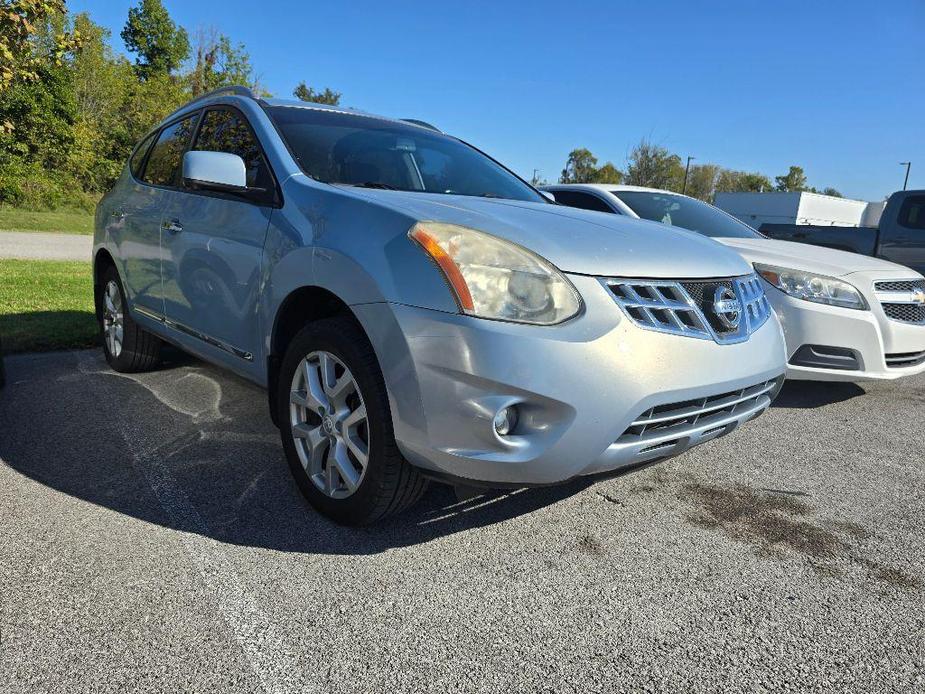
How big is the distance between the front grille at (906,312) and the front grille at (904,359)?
0.24m

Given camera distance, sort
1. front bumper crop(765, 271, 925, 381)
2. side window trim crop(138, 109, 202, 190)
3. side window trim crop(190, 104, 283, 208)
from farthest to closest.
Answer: front bumper crop(765, 271, 925, 381), side window trim crop(138, 109, 202, 190), side window trim crop(190, 104, 283, 208)

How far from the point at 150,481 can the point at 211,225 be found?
1.22 metres

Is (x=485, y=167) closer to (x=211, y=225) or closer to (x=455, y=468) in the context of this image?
(x=211, y=225)

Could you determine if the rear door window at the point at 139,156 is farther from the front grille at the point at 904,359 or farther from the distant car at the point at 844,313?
the front grille at the point at 904,359

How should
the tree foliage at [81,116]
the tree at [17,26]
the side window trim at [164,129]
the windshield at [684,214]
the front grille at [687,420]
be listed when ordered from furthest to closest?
the tree foliage at [81,116], the windshield at [684,214], the tree at [17,26], the side window trim at [164,129], the front grille at [687,420]

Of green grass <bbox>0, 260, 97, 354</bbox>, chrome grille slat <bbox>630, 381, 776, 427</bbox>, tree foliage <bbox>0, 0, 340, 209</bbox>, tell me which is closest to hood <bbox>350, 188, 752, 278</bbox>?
chrome grille slat <bbox>630, 381, 776, 427</bbox>

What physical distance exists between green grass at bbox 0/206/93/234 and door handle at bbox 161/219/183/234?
17.3 meters

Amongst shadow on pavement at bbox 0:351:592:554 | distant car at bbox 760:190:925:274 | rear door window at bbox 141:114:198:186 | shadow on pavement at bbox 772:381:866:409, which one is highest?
distant car at bbox 760:190:925:274

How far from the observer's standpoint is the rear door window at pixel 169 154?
390 cm

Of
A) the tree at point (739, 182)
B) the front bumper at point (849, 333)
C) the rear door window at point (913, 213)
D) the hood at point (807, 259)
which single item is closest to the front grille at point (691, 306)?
the front bumper at point (849, 333)

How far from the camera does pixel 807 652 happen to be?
195 cm

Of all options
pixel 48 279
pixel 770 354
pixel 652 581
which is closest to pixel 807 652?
pixel 652 581

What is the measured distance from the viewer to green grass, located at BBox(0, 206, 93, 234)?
1870 cm

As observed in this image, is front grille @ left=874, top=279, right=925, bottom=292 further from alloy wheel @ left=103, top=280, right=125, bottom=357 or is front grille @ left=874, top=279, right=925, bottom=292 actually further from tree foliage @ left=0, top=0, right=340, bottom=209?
tree foliage @ left=0, top=0, right=340, bottom=209
